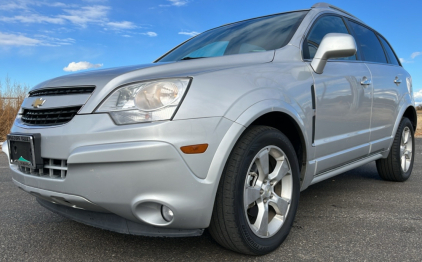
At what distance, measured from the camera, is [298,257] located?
2.11 meters

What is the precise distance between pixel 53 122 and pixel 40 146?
148 millimetres

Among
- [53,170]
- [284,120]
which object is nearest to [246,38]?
[284,120]

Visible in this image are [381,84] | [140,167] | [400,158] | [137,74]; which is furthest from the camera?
[400,158]

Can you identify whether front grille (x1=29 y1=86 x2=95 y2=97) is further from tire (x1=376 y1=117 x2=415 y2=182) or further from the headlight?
tire (x1=376 y1=117 x2=415 y2=182)

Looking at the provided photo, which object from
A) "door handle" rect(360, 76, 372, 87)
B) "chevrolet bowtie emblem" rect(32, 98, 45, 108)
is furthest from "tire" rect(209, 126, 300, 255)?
"door handle" rect(360, 76, 372, 87)

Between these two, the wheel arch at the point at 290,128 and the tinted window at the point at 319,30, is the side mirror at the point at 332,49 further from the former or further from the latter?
the wheel arch at the point at 290,128

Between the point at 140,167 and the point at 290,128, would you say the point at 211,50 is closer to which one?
the point at 290,128

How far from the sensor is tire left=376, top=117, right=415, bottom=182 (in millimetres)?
4070

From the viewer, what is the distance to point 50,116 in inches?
81.0

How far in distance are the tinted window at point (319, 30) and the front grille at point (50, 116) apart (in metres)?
1.68

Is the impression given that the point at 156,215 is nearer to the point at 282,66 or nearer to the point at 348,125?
the point at 282,66

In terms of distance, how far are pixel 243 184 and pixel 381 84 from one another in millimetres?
2297

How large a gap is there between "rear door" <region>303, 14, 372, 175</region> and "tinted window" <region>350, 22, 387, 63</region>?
37 cm

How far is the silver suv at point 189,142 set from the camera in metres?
1.77
